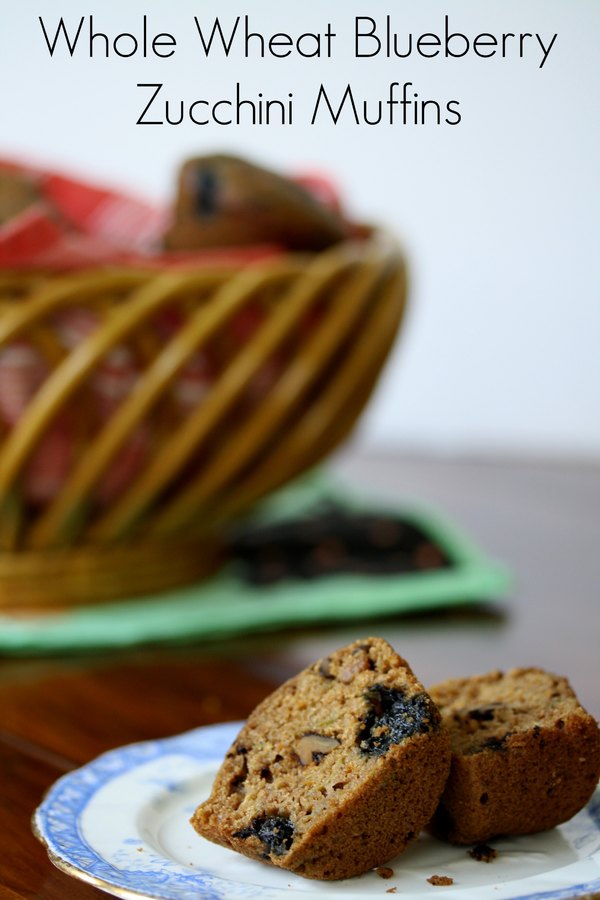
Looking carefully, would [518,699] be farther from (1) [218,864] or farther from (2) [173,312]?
(2) [173,312]

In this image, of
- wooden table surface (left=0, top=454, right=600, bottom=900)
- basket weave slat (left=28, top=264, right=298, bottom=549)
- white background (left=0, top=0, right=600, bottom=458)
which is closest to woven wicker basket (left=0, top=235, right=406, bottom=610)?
basket weave slat (left=28, top=264, right=298, bottom=549)

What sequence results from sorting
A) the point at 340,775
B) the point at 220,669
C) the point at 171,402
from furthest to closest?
the point at 171,402, the point at 220,669, the point at 340,775

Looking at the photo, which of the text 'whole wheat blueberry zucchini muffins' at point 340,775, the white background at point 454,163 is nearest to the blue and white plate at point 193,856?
the text 'whole wheat blueberry zucchini muffins' at point 340,775

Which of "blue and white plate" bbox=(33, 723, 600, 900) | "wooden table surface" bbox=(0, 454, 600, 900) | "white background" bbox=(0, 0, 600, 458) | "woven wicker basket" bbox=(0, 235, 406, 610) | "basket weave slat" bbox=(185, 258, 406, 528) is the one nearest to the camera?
"blue and white plate" bbox=(33, 723, 600, 900)

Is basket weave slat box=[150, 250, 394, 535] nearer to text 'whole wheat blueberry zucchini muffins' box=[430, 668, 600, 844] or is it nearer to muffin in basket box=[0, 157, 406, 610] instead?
muffin in basket box=[0, 157, 406, 610]

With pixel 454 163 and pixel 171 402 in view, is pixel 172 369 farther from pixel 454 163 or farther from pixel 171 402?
pixel 454 163

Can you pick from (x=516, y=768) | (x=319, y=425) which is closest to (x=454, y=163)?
(x=319, y=425)
